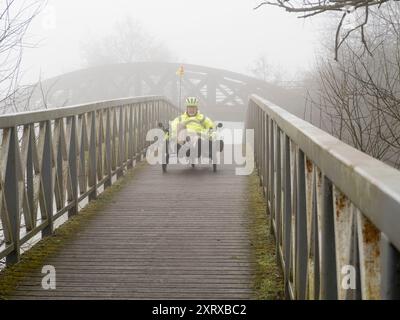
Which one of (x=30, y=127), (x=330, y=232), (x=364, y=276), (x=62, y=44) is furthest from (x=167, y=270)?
(x=62, y=44)

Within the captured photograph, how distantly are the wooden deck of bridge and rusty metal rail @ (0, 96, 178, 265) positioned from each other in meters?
0.34

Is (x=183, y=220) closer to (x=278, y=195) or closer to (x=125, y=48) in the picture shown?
(x=278, y=195)

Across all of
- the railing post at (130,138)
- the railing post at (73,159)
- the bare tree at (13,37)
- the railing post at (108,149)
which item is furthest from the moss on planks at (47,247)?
the railing post at (130,138)

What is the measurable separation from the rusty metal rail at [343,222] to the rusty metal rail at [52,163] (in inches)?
86.3

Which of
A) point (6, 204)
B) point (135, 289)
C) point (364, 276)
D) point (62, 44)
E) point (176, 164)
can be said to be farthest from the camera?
point (62, 44)

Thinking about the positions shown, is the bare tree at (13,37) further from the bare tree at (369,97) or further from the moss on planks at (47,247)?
the bare tree at (369,97)

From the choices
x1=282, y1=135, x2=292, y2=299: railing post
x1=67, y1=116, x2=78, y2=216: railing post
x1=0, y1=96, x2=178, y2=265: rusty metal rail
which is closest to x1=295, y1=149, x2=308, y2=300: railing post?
x1=282, y1=135, x2=292, y2=299: railing post

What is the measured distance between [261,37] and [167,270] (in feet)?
456

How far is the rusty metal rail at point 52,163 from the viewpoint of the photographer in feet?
15.8

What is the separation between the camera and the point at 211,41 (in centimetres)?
14425

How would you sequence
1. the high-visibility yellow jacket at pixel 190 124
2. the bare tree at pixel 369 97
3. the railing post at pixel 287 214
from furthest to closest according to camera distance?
the high-visibility yellow jacket at pixel 190 124 < the bare tree at pixel 369 97 < the railing post at pixel 287 214

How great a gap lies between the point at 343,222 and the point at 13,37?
7219 mm

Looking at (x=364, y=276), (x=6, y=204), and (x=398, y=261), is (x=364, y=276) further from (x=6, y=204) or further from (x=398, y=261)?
(x=6, y=204)

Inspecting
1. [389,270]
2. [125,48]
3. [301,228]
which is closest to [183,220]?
[301,228]
